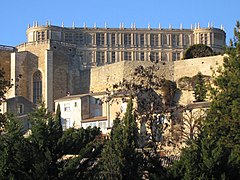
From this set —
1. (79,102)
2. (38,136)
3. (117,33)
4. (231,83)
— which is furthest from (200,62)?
(38,136)

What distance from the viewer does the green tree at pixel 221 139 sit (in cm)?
2839

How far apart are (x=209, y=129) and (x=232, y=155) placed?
2910 mm

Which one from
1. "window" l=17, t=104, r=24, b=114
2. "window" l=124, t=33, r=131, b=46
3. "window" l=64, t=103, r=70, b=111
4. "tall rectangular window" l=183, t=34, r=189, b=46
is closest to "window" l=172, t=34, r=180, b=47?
"tall rectangular window" l=183, t=34, r=189, b=46

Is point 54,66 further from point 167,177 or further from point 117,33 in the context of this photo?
point 167,177

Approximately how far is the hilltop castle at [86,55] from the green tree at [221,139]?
38.3 meters

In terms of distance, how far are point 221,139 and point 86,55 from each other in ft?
206

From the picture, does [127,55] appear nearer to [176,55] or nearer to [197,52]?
[176,55]

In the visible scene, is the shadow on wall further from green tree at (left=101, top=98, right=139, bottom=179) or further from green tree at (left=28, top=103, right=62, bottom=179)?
green tree at (left=28, top=103, right=62, bottom=179)

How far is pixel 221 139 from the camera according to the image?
102 ft

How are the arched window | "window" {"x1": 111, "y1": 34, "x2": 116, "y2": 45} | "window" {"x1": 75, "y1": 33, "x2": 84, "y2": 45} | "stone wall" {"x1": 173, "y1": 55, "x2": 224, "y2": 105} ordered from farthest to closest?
"window" {"x1": 111, "y1": 34, "x2": 116, "y2": 45}
"window" {"x1": 75, "y1": 33, "x2": 84, "y2": 45}
the arched window
"stone wall" {"x1": 173, "y1": 55, "x2": 224, "y2": 105}

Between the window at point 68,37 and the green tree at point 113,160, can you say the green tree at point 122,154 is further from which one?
the window at point 68,37

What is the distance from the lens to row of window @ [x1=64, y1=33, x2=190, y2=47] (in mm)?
95812

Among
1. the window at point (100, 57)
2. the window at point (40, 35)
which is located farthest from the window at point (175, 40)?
the window at point (40, 35)

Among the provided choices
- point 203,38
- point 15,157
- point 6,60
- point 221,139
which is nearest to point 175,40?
point 203,38
